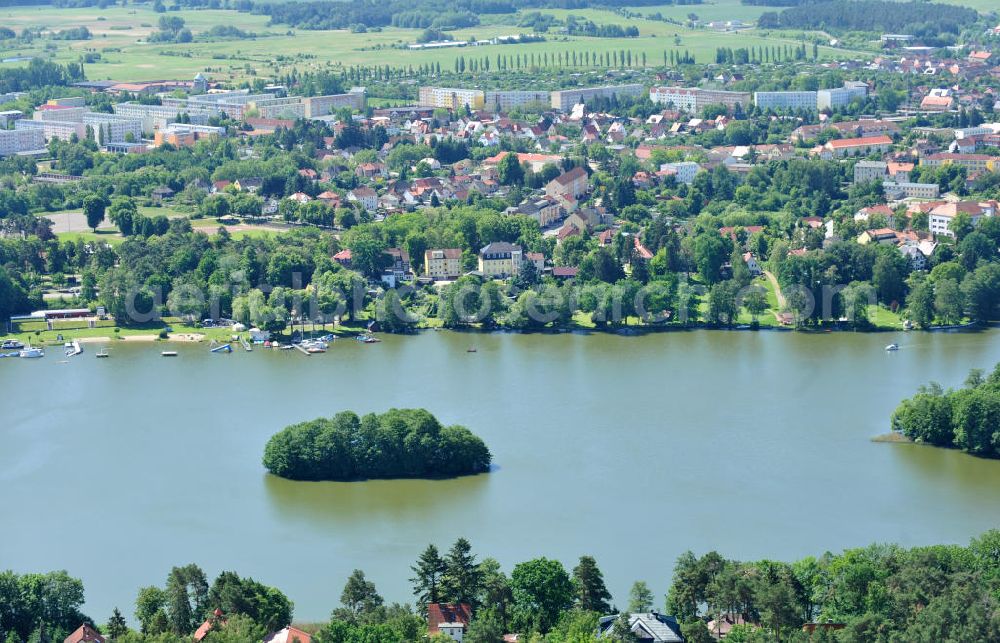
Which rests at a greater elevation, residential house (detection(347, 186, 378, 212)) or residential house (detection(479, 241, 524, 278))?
residential house (detection(347, 186, 378, 212))

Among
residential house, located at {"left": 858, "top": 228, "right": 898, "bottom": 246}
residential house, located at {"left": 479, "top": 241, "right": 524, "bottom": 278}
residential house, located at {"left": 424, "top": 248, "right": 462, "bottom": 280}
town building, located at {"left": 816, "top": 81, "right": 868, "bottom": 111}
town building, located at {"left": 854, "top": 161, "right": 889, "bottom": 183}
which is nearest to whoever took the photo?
residential house, located at {"left": 479, "top": 241, "right": 524, "bottom": 278}

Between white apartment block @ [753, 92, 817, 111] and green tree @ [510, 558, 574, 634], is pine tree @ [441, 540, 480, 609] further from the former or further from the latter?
white apartment block @ [753, 92, 817, 111]

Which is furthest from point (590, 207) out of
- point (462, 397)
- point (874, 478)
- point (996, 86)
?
point (996, 86)

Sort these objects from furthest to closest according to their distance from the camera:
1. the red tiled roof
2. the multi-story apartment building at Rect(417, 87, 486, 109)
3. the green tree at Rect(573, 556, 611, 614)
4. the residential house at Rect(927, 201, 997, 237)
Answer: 1. the multi-story apartment building at Rect(417, 87, 486, 109)
2. the residential house at Rect(927, 201, 997, 237)
3. the green tree at Rect(573, 556, 611, 614)
4. the red tiled roof

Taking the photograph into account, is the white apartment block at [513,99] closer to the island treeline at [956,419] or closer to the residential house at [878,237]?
the residential house at [878,237]

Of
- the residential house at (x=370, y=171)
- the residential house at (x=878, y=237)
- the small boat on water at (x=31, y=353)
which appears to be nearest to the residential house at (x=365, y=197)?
the residential house at (x=370, y=171)

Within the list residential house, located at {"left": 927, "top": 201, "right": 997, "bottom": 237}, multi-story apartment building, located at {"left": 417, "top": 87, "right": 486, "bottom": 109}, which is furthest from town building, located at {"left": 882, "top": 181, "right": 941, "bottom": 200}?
multi-story apartment building, located at {"left": 417, "top": 87, "right": 486, "bottom": 109}

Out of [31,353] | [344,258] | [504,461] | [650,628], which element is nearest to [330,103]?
[344,258]

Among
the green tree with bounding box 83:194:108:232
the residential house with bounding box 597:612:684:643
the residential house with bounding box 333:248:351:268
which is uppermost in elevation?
the green tree with bounding box 83:194:108:232
